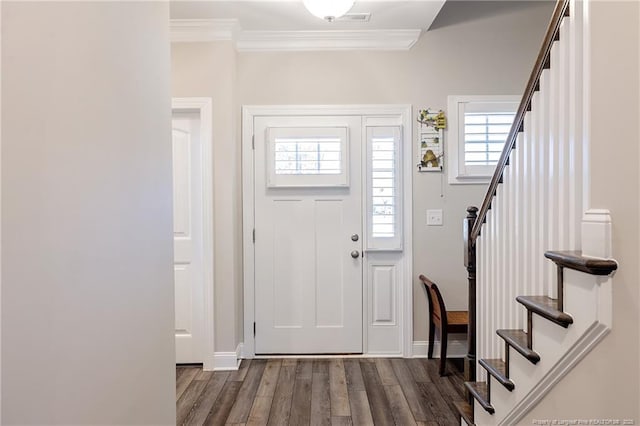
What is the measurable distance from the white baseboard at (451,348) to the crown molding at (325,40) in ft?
8.38

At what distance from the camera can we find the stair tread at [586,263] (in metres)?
1.10

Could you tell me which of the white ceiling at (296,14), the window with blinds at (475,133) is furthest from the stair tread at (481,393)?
the white ceiling at (296,14)

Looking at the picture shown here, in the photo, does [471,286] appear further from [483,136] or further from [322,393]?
[483,136]

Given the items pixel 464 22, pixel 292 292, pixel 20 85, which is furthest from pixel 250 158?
pixel 20 85

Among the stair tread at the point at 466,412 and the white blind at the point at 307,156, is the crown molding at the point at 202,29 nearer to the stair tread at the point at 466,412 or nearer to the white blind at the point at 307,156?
the white blind at the point at 307,156

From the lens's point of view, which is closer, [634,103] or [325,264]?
[634,103]

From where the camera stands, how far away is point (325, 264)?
3.29 meters

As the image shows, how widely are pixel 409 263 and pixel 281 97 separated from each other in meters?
1.82

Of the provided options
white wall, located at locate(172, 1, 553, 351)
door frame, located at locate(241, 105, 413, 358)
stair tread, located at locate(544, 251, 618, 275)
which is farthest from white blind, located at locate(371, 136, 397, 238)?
stair tread, located at locate(544, 251, 618, 275)

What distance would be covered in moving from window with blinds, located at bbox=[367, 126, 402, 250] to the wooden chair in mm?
459

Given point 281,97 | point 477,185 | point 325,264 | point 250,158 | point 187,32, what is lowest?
point 325,264

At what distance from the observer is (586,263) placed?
112cm

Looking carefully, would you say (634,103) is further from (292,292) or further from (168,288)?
(292,292)

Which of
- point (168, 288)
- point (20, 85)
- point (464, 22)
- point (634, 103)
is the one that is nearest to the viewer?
point (20, 85)
